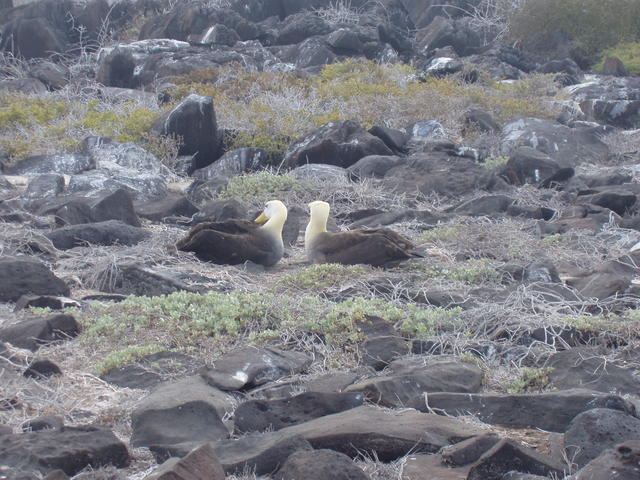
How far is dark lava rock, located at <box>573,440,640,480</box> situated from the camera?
2598 millimetres

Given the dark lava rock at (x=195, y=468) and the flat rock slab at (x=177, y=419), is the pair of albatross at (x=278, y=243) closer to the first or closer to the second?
the flat rock slab at (x=177, y=419)

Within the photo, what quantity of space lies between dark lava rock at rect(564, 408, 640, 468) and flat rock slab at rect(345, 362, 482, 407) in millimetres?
861

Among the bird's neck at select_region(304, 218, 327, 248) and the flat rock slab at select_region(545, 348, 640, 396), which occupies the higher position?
the flat rock slab at select_region(545, 348, 640, 396)

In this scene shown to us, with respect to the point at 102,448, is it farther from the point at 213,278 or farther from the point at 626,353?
the point at 213,278

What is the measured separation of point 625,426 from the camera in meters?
3.23

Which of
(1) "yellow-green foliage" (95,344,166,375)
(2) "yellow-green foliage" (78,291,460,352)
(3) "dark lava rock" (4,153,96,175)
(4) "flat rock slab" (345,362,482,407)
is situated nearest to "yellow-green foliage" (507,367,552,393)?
(4) "flat rock slab" (345,362,482,407)

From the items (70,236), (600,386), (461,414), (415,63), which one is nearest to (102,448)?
(461,414)

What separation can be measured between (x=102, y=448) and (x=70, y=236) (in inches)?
177

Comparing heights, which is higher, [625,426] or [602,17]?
[625,426]

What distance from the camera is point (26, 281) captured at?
5828mm

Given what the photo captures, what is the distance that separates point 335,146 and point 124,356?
7.81 metres

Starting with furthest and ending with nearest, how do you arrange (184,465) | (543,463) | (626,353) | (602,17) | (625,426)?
(602,17) < (626,353) < (625,426) < (543,463) < (184,465)

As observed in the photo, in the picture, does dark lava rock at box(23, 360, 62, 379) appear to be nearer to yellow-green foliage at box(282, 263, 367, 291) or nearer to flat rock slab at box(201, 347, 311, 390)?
flat rock slab at box(201, 347, 311, 390)

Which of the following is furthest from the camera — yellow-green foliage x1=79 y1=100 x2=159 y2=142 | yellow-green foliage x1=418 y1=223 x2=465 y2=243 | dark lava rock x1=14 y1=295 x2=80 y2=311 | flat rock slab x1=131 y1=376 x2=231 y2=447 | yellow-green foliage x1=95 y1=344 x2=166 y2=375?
yellow-green foliage x1=79 y1=100 x2=159 y2=142
